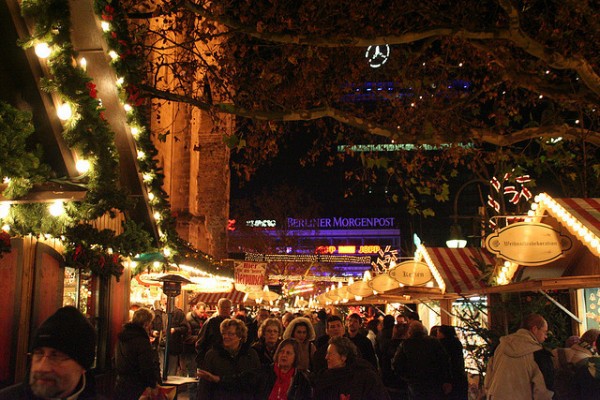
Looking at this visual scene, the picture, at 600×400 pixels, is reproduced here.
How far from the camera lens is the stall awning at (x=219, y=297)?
86.3ft

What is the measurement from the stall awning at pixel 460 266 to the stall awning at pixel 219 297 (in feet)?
43.7

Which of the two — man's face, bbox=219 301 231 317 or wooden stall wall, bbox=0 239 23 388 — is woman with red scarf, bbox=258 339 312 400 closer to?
wooden stall wall, bbox=0 239 23 388

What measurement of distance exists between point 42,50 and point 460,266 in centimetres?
816

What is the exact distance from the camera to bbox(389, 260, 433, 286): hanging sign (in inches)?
539

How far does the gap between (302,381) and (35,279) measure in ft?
12.4

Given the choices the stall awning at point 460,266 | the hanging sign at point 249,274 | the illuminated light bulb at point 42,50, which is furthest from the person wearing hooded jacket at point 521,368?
the hanging sign at point 249,274

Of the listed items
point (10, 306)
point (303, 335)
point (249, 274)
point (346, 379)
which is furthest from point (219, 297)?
point (346, 379)

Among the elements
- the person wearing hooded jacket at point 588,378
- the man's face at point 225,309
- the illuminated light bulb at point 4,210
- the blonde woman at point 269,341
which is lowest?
the person wearing hooded jacket at point 588,378

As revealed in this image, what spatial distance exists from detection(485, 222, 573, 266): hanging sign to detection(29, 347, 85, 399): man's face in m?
6.16

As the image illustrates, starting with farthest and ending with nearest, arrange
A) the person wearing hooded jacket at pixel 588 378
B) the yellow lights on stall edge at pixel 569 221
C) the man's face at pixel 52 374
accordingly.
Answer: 1. the person wearing hooded jacket at pixel 588 378
2. the yellow lights on stall edge at pixel 569 221
3. the man's face at pixel 52 374

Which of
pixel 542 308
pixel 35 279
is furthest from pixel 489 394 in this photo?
pixel 35 279

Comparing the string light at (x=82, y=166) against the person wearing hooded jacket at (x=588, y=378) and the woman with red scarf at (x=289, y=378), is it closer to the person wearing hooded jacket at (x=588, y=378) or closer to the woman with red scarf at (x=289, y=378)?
the woman with red scarf at (x=289, y=378)

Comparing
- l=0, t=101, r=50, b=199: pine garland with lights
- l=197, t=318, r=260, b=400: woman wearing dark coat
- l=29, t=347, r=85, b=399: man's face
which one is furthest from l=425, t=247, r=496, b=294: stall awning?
l=29, t=347, r=85, b=399: man's face

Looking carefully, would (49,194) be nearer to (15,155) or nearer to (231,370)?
(15,155)
